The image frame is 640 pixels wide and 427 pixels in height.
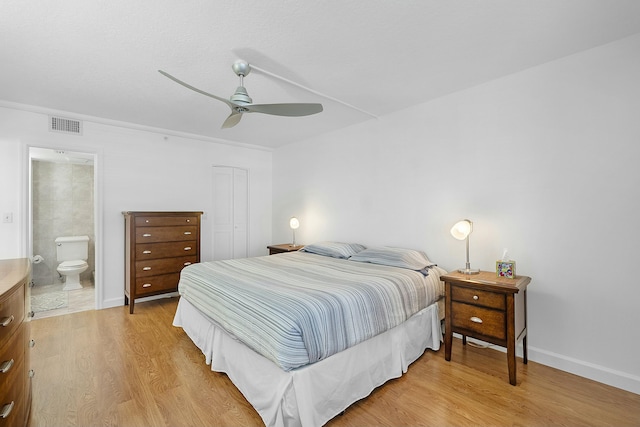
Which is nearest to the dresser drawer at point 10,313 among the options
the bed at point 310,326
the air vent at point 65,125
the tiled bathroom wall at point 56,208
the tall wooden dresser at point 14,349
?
the tall wooden dresser at point 14,349

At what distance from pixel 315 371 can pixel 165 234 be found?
2.96 metres

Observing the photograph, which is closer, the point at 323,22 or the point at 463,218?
the point at 323,22

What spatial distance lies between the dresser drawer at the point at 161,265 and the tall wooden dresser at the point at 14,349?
6.41ft

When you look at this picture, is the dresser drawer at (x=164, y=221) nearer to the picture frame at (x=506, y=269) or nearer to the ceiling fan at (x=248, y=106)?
the ceiling fan at (x=248, y=106)

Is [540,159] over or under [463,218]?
over

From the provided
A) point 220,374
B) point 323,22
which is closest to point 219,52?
point 323,22

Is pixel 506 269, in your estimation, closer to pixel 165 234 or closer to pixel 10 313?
pixel 10 313

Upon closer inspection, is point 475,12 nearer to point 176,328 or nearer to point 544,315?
point 544,315

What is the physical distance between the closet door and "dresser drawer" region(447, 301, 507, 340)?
12.2 ft

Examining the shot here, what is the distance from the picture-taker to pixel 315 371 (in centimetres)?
168

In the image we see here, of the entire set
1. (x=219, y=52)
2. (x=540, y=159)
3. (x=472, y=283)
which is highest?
(x=219, y=52)

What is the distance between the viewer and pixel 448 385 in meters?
2.14

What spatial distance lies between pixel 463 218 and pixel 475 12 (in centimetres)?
177

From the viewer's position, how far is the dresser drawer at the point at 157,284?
3.61m
